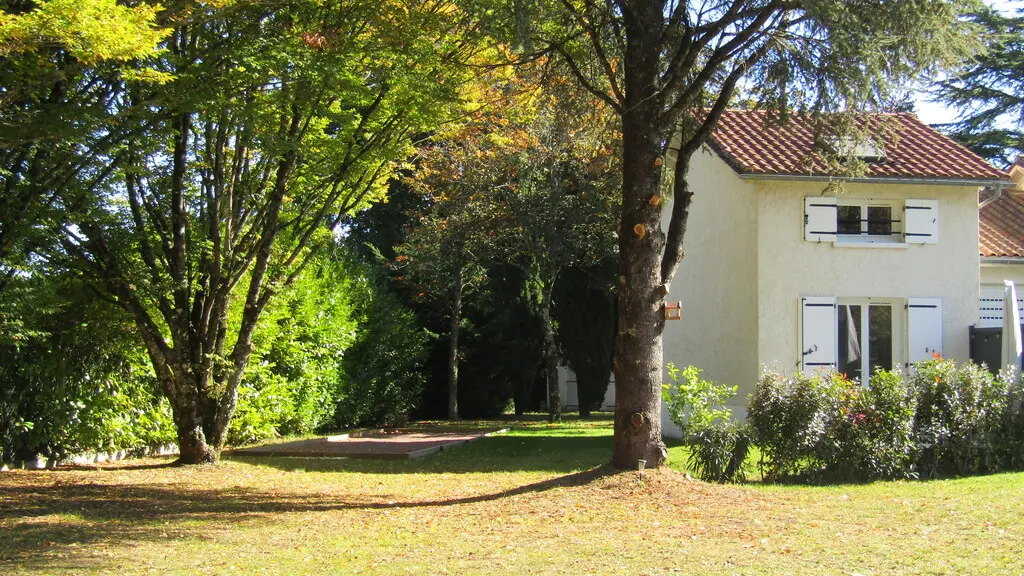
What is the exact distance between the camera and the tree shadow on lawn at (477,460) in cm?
1402

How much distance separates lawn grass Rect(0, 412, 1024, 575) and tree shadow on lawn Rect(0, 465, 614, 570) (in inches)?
1.0

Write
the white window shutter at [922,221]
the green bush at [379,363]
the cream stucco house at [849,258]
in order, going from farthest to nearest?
the green bush at [379,363] < the white window shutter at [922,221] < the cream stucco house at [849,258]

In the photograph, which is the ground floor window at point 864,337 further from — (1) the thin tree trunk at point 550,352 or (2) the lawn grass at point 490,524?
(1) the thin tree trunk at point 550,352

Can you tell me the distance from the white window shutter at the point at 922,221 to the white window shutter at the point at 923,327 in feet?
3.87

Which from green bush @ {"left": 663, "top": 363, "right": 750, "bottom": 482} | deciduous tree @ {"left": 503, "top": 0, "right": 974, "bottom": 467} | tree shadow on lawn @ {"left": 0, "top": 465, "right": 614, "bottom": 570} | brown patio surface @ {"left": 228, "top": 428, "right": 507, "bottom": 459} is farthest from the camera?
brown patio surface @ {"left": 228, "top": 428, "right": 507, "bottom": 459}

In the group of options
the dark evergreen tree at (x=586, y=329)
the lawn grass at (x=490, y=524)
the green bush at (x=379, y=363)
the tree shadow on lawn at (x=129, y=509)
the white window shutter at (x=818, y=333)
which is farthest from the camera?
the dark evergreen tree at (x=586, y=329)

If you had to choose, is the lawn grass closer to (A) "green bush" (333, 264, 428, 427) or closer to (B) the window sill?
(B) the window sill

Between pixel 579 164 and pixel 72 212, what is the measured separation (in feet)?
47.5

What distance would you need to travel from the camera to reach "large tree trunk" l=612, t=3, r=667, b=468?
1063 cm

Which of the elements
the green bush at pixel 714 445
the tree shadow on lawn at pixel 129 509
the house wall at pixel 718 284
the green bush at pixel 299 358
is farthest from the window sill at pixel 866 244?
the green bush at pixel 299 358

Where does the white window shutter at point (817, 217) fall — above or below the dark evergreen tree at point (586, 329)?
above

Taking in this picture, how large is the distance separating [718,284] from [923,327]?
385 centimetres

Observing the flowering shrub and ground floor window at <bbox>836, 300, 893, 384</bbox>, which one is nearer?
the flowering shrub

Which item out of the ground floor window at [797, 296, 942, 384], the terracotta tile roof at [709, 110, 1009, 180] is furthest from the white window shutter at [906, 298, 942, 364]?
the terracotta tile roof at [709, 110, 1009, 180]
